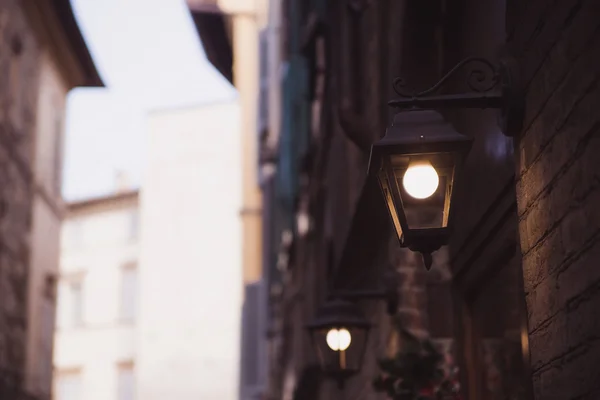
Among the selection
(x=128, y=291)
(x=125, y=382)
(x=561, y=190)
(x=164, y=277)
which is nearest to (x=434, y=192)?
(x=561, y=190)

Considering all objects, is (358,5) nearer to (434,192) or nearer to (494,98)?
(494,98)

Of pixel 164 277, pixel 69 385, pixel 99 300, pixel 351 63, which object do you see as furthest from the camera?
pixel 99 300

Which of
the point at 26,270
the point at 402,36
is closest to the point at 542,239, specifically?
the point at 402,36

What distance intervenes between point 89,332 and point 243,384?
10077 mm

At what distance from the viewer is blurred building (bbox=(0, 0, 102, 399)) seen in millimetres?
17078

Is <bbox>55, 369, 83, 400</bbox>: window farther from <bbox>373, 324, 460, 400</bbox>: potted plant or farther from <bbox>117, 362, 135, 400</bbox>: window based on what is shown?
<bbox>373, 324, 460, 400</bbox>: potted plant

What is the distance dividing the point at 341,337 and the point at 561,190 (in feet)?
11.2

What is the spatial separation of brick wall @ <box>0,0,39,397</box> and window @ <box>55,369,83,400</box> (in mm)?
13834

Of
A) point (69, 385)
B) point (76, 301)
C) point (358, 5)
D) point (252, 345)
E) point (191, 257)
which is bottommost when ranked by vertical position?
point (358, 5)

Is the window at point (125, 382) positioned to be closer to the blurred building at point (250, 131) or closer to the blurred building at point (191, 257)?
the blurred building at point (191, 257)

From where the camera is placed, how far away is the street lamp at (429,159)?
372 cm

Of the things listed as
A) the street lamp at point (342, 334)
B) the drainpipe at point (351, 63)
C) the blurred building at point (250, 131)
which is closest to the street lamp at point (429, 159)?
the street lamp at point (342, 334)

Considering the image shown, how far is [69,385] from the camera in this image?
31.9 metres

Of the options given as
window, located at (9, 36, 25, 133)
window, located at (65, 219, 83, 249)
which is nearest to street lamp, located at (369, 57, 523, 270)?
window, located at (9, 36, 25, 133)
